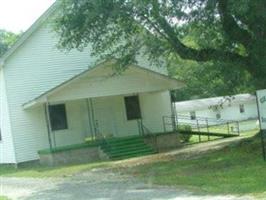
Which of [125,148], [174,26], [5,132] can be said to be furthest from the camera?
[5,132]

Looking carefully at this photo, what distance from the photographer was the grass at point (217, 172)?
15633mm

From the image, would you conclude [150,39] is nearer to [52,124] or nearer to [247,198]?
[52,124]

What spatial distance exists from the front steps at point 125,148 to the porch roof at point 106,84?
7.74 feet

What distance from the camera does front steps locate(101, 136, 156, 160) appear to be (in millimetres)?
30656

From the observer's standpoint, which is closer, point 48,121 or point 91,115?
point 48,121

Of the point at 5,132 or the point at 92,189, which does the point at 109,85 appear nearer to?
the point at 5,132

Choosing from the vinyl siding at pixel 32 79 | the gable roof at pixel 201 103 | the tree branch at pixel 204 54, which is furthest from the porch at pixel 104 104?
the gable roof at pixel 201 103

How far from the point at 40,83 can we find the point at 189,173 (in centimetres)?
1529

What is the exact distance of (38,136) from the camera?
33.2 metres

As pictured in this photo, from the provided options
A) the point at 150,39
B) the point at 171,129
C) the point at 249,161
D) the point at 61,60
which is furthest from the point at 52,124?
the point at 249,161

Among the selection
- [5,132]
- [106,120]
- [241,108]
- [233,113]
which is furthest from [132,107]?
[241,108]

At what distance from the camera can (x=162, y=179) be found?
18.8 meters

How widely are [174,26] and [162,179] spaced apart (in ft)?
22.6

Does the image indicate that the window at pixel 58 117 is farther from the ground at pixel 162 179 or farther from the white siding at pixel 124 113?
the ground at pixel 162 179
